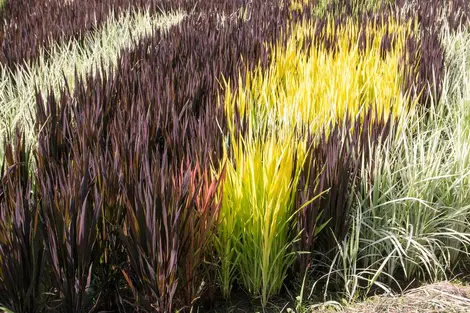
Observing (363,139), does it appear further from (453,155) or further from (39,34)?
(39,34)

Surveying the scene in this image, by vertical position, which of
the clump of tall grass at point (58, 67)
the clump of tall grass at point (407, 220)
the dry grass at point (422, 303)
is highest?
the clump of tall grass at point (58, 67)

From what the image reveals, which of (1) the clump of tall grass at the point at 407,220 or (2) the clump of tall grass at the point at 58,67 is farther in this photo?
(2) the clump of tall grass at the point at 58,67

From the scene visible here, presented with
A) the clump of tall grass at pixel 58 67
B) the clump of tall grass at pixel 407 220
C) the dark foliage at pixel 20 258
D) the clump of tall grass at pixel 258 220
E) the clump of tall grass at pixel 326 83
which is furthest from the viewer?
the clump of tall grass at pixel 58 67

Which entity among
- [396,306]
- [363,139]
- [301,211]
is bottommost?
[396,306]

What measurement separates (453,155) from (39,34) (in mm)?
3645

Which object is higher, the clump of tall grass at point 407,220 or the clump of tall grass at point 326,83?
the clump of tall grass at point 326,83

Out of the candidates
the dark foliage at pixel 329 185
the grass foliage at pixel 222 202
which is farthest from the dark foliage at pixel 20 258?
the dark foliage at pixel 329 185

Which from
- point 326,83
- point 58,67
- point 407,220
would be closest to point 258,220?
point 407,220

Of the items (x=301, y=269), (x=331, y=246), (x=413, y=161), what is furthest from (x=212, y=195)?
(x=413, y=161)

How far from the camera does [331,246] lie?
1.81 meters

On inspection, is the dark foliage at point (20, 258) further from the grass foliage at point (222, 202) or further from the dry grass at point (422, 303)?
the dry grass at point (422, 303)

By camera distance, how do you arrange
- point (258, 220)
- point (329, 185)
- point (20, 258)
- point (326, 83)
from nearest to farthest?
point (20, 258) < point (258, 220) < point (329, 185) < point (326, 83)

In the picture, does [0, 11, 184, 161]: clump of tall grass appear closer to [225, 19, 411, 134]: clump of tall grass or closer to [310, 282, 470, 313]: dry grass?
[225, 19, 411, 134]: clump of tall grass

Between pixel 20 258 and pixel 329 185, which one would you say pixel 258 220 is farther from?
pixel 20 258
